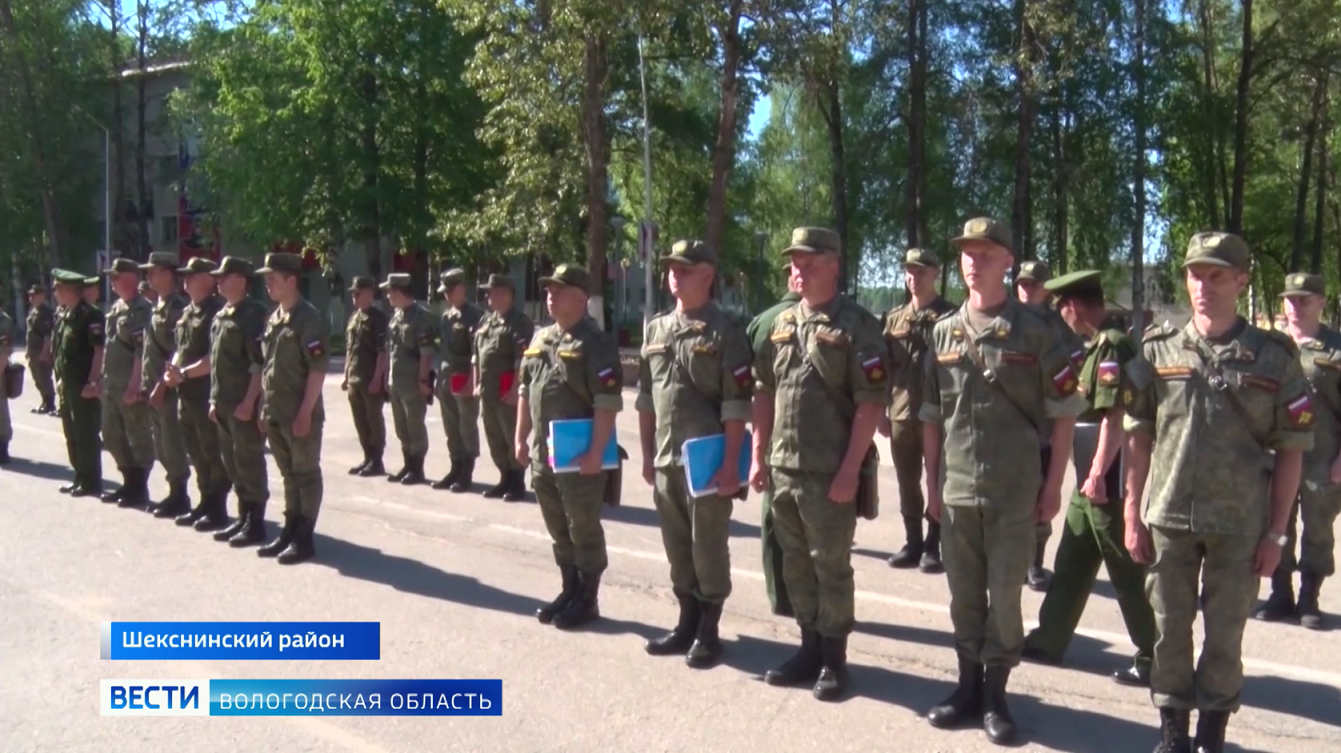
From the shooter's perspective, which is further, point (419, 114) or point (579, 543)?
point (419, 114)

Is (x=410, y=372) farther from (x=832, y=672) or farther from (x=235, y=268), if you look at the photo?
(x=832, y=672)

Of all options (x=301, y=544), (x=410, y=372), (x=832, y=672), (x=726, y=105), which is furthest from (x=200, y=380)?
(x=726, y=105)

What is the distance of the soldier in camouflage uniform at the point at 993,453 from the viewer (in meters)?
4.79

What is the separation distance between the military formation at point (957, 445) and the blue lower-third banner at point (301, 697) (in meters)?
1.07

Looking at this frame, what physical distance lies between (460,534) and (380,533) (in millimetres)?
604

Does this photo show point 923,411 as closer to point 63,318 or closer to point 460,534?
point 460,534

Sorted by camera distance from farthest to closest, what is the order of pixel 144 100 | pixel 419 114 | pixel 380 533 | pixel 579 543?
pixel 144 100 → pixel 419 114 → pixel 380 533 → pixel 579 543

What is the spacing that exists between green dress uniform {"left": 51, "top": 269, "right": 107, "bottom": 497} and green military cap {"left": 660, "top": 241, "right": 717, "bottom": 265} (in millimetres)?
6808

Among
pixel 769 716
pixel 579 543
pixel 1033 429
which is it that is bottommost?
pixel 769 716

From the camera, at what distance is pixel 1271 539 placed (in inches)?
170

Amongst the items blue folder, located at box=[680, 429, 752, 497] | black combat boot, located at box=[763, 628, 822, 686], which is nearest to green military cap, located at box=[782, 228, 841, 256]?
blue folder, located at box=[680, 429, 752, 497]

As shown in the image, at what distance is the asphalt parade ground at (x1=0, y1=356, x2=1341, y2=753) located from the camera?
16.3ft

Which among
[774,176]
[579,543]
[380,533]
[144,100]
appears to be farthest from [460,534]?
[144,100]

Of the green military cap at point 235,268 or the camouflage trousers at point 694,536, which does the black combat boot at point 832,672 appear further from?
the green military cap at point 235,268
